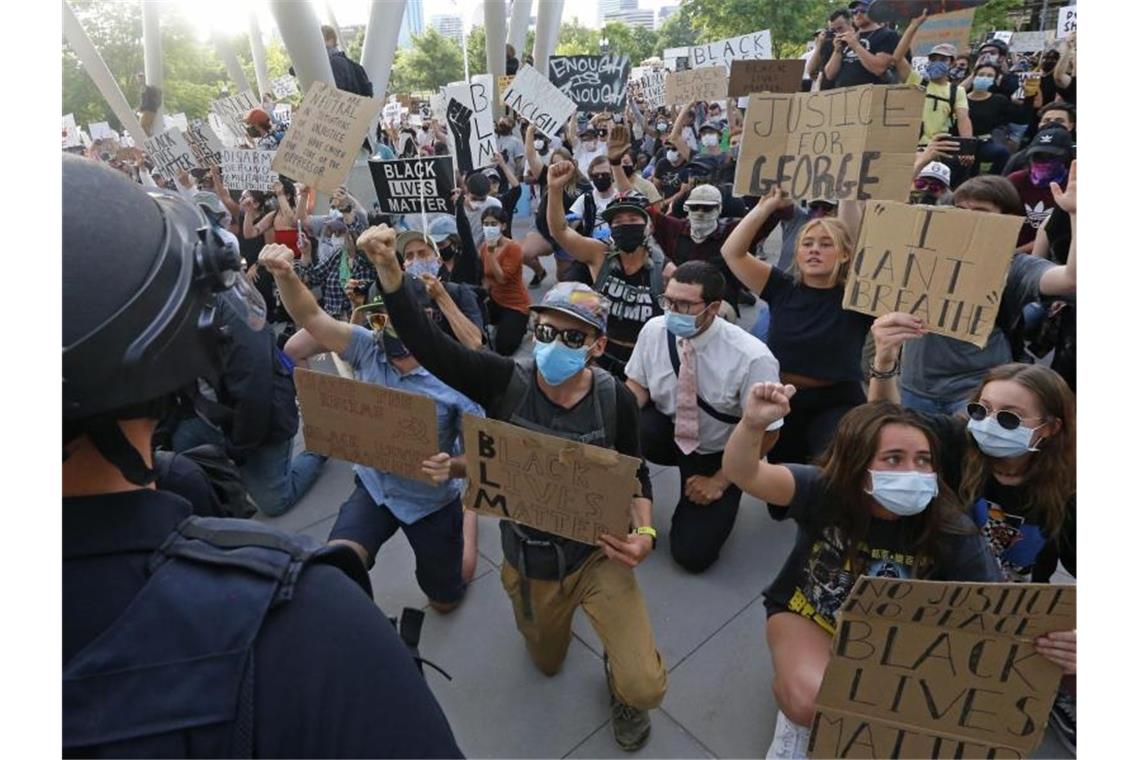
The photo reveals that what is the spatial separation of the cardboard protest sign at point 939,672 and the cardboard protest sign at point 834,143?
6.51 feet

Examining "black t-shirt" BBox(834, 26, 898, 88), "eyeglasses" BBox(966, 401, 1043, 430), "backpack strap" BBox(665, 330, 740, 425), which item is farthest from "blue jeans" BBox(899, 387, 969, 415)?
"black t-shirt" BBox(834, 26, 898, 88)

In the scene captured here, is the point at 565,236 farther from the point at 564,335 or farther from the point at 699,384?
the point at 564,335

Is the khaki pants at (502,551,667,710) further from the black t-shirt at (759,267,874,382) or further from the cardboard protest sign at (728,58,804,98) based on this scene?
the cardboard protest sign at (728,58,804,98)

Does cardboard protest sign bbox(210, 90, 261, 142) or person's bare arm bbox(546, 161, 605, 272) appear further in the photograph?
cardboard protest sign bbox(210, 90, 261, 142)

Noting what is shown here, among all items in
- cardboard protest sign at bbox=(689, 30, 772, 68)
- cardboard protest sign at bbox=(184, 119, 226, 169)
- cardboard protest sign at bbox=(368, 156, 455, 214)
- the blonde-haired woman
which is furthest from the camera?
cardboard protest sign at bbox=(689, 30, 772, 68)

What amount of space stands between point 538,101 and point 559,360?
5.59 metres

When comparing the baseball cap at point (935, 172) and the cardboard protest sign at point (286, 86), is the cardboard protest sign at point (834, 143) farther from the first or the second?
the cardboard protest sign at point (286, 86)

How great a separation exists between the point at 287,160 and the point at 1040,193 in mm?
5351

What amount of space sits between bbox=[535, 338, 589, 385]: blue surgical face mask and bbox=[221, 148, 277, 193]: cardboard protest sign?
17.2 ft

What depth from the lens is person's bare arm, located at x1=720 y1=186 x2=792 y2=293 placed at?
3549 mm

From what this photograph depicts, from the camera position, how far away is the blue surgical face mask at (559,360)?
262cm

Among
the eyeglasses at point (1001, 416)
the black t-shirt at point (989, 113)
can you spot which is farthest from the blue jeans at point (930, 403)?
the black t-shirt at point (989, 113)

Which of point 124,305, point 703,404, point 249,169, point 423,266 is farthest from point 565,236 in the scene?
point 124,305

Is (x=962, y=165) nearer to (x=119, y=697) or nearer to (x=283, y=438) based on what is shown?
(x=283, y=438)
